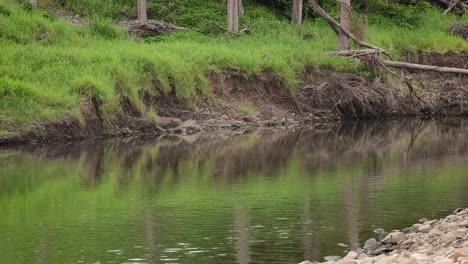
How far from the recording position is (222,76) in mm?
28250

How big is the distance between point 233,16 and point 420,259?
70.8 feet

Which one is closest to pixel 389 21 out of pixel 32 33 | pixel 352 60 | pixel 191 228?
pixel 352 60

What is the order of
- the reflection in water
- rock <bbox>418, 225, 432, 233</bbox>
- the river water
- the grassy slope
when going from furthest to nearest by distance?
1. the grassy slope
2. rock <bbox>418, 225, 432, 233</bbox>
3. the river water
4. the reflection in water

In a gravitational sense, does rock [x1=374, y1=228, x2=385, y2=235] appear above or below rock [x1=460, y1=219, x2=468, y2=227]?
below

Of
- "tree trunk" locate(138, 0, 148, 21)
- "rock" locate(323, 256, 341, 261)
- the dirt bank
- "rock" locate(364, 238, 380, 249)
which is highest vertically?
"tree trunk" locate(138, 0, 148, 21)

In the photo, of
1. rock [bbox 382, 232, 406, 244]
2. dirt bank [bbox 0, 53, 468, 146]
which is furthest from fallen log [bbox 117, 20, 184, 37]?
rock [bbox 382, 232, 406, 244]

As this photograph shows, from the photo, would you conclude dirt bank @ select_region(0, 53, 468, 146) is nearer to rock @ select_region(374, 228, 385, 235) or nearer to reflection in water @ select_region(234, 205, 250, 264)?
reflection in water @ select_region(234, 205, 250, 264)

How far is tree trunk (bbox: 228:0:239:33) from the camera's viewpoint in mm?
30259

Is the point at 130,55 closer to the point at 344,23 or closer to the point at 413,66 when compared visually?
the point at 344,23

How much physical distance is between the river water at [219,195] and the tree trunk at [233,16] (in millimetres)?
5621

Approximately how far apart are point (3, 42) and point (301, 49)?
29.2 ft

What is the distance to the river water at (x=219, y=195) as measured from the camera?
41.4 ft

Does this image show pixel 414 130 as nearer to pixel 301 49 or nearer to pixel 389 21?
pixel 301 49

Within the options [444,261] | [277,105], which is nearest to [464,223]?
[444,261]
